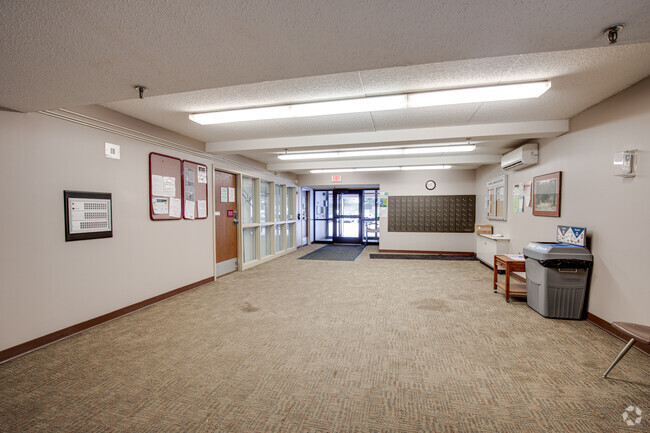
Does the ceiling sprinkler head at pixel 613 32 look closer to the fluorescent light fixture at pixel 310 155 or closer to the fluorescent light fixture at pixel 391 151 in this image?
the fluorescent light fixture at pixel 391 151

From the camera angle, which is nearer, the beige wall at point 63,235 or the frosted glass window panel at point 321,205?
the beige wall at point 63,235

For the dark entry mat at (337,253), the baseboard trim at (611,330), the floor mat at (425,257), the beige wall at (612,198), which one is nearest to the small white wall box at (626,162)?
the beige wall at (612,198)

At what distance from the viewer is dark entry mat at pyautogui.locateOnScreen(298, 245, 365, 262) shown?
6965 millimetres

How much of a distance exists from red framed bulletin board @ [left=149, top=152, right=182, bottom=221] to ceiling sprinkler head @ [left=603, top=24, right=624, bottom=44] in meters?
4.22

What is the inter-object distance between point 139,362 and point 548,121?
5.03 meters

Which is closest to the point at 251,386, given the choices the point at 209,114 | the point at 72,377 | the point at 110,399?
→ the point at 110,399

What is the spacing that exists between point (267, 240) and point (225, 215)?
6.10 ft

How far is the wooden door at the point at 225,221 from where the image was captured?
492cm

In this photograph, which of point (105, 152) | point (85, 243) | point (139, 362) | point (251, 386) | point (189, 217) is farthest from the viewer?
point (189, 217)

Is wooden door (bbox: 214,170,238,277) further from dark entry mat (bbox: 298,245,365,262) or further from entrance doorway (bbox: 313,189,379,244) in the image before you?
entrance doorway (bbox: 313,189,379,244)

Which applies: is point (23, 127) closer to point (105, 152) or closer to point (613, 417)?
point (105, 152)

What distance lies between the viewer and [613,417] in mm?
1618

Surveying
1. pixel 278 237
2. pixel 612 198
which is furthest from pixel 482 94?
pixel 278 237

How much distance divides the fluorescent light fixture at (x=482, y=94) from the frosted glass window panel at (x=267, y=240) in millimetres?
4914
